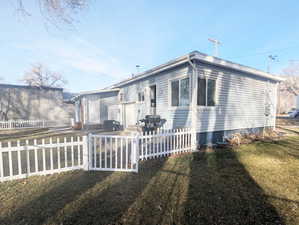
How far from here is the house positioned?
6.19m

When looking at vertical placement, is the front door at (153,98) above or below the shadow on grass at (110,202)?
above

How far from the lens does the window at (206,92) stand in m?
6.25

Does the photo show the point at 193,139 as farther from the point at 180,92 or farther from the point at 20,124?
the point at 20,124

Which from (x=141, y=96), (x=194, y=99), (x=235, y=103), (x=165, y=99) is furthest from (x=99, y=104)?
(x=235, y=103)

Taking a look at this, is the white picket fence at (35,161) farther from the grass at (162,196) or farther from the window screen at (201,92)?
the window screen at (201,92)

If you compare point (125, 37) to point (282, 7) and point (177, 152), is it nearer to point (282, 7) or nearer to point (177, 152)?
point (177, 152)

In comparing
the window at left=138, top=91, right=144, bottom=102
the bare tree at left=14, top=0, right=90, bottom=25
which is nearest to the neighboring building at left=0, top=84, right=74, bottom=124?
the window at left=138, top=91, right=144, bottom=102

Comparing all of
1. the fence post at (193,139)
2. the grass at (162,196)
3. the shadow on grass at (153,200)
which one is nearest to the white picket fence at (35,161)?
the grass at (162,196)

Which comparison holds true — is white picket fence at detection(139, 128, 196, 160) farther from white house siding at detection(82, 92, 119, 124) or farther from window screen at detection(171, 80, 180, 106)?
white house siding at detection(82, 92, 119, 124)

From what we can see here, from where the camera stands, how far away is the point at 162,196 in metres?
2.66

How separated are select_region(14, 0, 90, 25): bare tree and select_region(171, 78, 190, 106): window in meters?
4.45

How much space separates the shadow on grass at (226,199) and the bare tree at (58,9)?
18.7ft

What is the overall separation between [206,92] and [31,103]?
73.3ft

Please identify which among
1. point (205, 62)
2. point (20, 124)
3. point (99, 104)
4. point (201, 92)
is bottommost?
point (20, 124)
